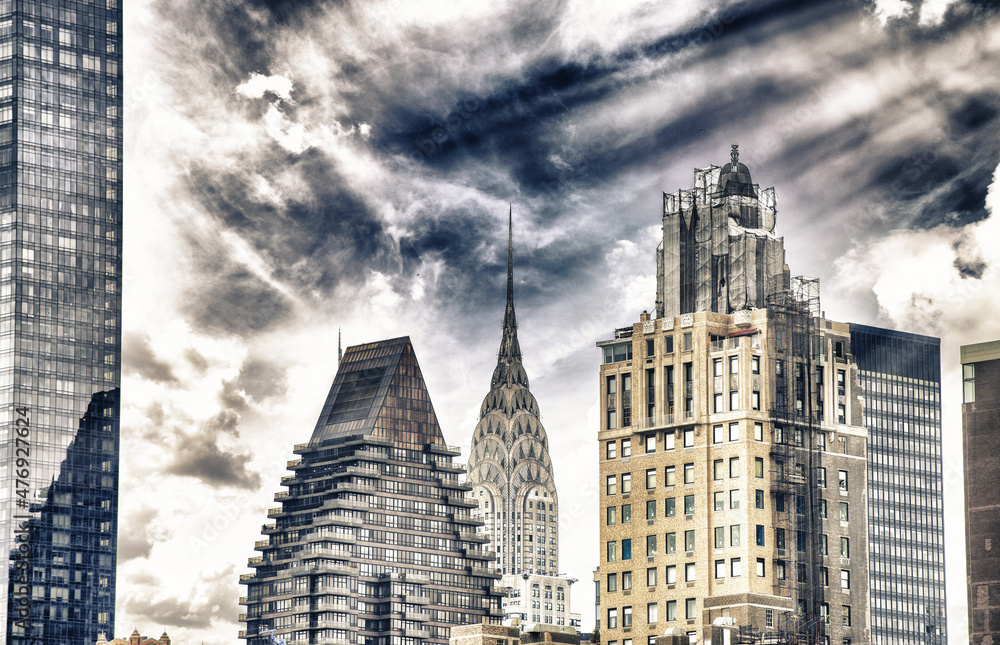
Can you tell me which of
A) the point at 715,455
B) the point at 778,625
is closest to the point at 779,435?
the point at 715,455

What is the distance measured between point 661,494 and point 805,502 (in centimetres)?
1551

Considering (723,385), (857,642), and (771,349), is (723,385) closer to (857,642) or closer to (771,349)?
(771,349)

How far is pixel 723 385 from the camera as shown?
19875cm

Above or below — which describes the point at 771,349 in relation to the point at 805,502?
above

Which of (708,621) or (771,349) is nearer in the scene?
(708,621)

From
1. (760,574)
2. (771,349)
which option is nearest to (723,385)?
(771,349)

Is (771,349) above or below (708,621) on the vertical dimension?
above

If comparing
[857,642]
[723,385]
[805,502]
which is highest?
[723,385]

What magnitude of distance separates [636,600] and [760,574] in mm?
14683

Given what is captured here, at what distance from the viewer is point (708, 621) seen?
187m

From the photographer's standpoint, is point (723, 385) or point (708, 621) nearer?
point (708, 621)

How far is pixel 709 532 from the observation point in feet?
634

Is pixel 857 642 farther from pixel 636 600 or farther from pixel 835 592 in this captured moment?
pixel 636 600

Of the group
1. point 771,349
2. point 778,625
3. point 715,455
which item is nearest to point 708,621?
point 778,625
